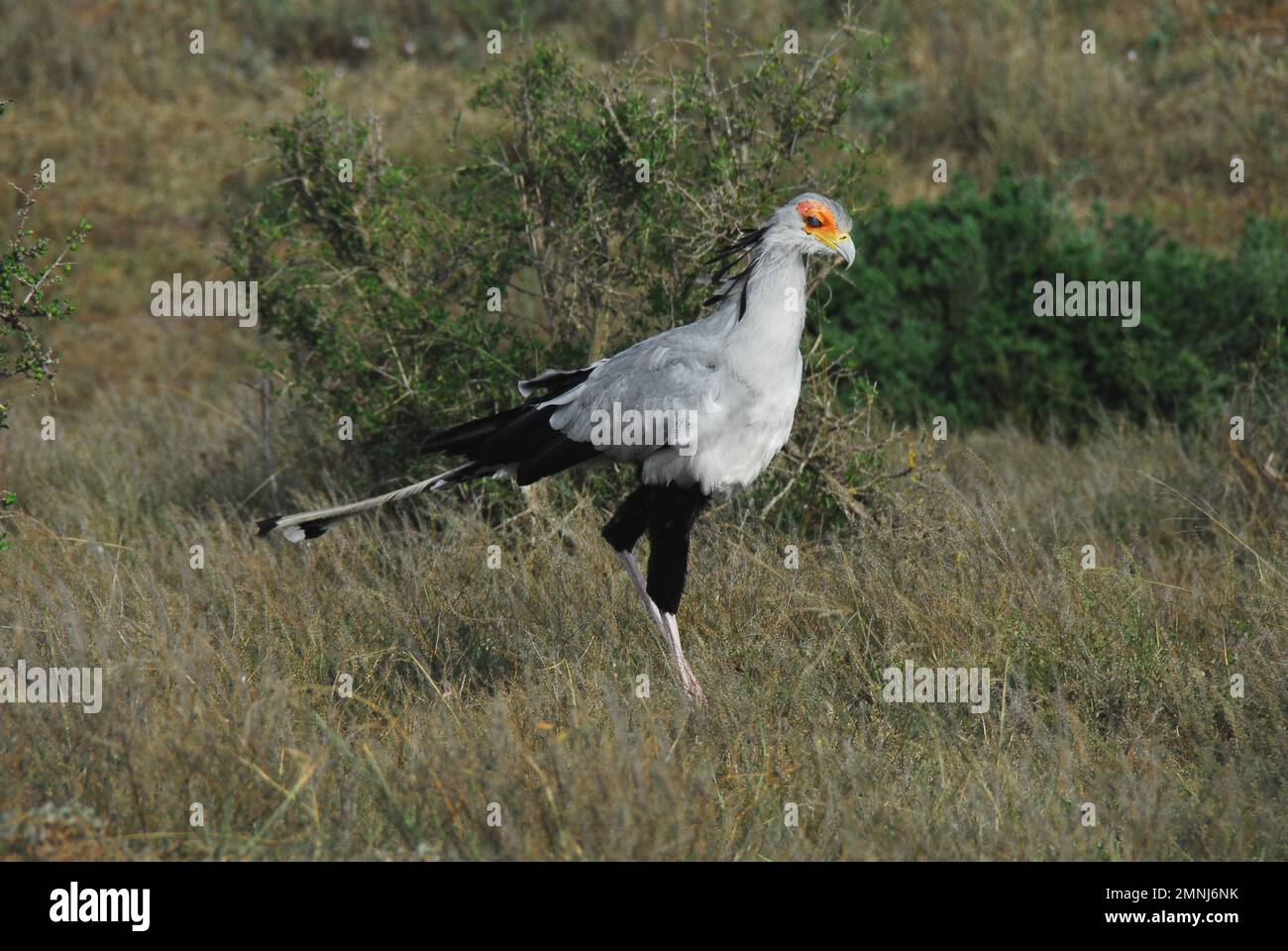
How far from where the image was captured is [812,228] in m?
5.02

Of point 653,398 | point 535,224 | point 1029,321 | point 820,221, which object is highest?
point 1029,321

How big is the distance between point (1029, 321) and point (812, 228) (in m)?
4.12

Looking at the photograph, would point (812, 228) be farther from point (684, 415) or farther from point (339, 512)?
point (339, 512)

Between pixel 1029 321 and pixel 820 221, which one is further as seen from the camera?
pixel 1029 321

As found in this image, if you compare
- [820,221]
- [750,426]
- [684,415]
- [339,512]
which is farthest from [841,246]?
[339,512]

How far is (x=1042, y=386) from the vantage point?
336 inches

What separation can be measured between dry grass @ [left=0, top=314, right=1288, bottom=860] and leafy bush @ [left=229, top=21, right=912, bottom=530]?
0.65 metres

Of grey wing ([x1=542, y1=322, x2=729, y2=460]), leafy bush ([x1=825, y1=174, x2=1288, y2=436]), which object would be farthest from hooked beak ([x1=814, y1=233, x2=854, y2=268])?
leafy bush ([x1=825, y1=174, x2=1288, y2=436])

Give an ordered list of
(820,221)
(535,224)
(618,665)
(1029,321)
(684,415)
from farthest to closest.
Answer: (1029,321) < (535,224) < (618,665) < (820,221) < (684,415)

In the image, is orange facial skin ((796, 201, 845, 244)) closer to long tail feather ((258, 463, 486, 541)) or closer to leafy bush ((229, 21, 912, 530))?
leafy bush ((229, 21, 912, 530))

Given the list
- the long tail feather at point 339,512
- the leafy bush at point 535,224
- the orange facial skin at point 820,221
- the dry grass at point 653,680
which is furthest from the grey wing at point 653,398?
the leafy bush at point 535,224

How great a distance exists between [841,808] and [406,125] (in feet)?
35.3

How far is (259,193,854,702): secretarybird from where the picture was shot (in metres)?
4.93

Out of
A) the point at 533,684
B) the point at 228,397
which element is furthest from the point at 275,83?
the point at 533,684
